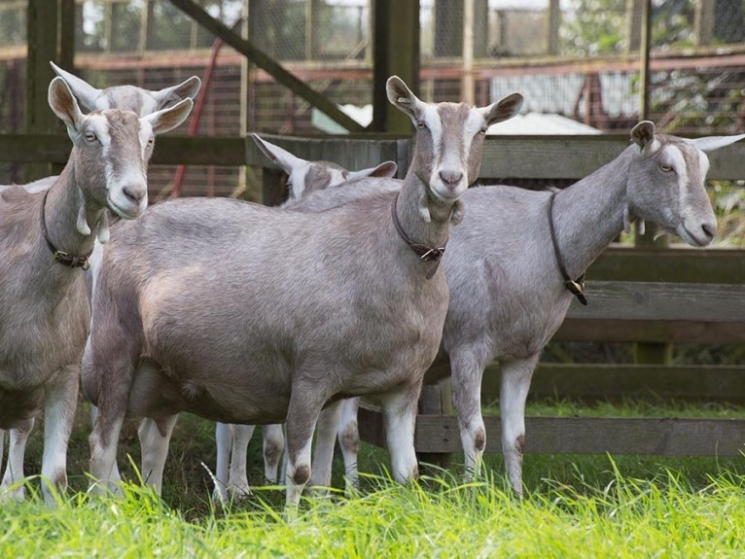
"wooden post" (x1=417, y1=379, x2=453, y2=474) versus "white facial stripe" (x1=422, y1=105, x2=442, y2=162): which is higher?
"white facial stripe" (x1=422, y1=105, x2=442, y2=162)

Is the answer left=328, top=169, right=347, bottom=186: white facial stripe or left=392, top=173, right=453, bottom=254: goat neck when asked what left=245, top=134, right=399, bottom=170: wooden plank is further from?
left=392, top=173, right=453, bottom=254: goat neck

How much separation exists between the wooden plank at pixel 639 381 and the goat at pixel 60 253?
3980mm

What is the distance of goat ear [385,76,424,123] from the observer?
207 inches

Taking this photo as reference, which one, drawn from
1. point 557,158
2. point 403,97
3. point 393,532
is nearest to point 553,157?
point 557,158

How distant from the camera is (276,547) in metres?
4.09

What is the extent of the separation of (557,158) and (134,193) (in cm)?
275

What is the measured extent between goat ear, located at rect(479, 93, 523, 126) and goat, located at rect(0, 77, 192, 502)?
4.01ft

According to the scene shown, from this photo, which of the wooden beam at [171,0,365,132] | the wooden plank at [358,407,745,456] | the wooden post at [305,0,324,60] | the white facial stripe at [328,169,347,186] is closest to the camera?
the wooden plank at [358,407,745,456]

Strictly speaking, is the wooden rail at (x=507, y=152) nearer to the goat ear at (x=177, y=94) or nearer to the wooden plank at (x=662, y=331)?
the goat ear at (x=177, y=94)

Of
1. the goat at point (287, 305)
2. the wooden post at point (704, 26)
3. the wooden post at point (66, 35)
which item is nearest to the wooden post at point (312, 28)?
the wooden post at point (704, 26)

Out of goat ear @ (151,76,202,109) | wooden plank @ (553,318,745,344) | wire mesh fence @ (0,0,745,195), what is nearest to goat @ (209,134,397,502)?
goat ear @ (151,76,202,109)

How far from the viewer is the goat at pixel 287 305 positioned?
5.20 meters

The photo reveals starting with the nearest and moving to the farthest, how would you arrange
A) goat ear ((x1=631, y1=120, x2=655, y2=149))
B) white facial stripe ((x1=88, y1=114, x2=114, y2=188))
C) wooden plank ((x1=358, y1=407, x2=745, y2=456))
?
white facial stripe ((x1=88, y1=114, x2=114, y2=188)) → goat ear ((x1=631, y1=120, x2=655, y2=149)) → wooden plank ((x1=358, y1=407, x2=745, y2=456))

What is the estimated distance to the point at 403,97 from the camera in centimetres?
544
